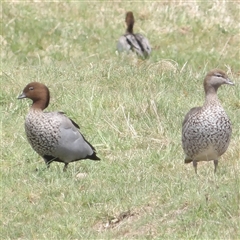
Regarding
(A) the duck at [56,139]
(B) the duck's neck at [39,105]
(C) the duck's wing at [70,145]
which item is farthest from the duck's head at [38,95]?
(C) the duck's wing at [70,145]

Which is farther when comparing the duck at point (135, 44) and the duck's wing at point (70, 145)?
the duck at point (135, 44)

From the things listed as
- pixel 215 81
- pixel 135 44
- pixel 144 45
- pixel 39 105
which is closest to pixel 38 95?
pixel 39 105

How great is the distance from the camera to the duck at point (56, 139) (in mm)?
8656

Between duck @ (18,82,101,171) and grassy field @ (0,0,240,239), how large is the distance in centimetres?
16

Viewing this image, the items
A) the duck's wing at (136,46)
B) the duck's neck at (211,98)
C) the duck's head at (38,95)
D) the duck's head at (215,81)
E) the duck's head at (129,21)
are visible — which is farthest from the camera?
the duck's head at (129,21)

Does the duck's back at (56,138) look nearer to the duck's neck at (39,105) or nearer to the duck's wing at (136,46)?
the duck's neck at (39,105)

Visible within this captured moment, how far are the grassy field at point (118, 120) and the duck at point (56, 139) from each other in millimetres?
164

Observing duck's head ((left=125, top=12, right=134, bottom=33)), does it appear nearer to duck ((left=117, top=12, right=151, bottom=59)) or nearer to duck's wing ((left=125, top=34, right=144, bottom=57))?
duck ((left=117, top=12, right=151, bottom=59))

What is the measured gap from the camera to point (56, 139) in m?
8.67

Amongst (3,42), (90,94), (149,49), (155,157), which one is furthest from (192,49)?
(155,157)

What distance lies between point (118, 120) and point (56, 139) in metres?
1.70

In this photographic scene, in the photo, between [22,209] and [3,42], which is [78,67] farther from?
[22,209]

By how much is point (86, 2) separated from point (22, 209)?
9852mm

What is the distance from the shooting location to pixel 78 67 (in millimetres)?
12945
